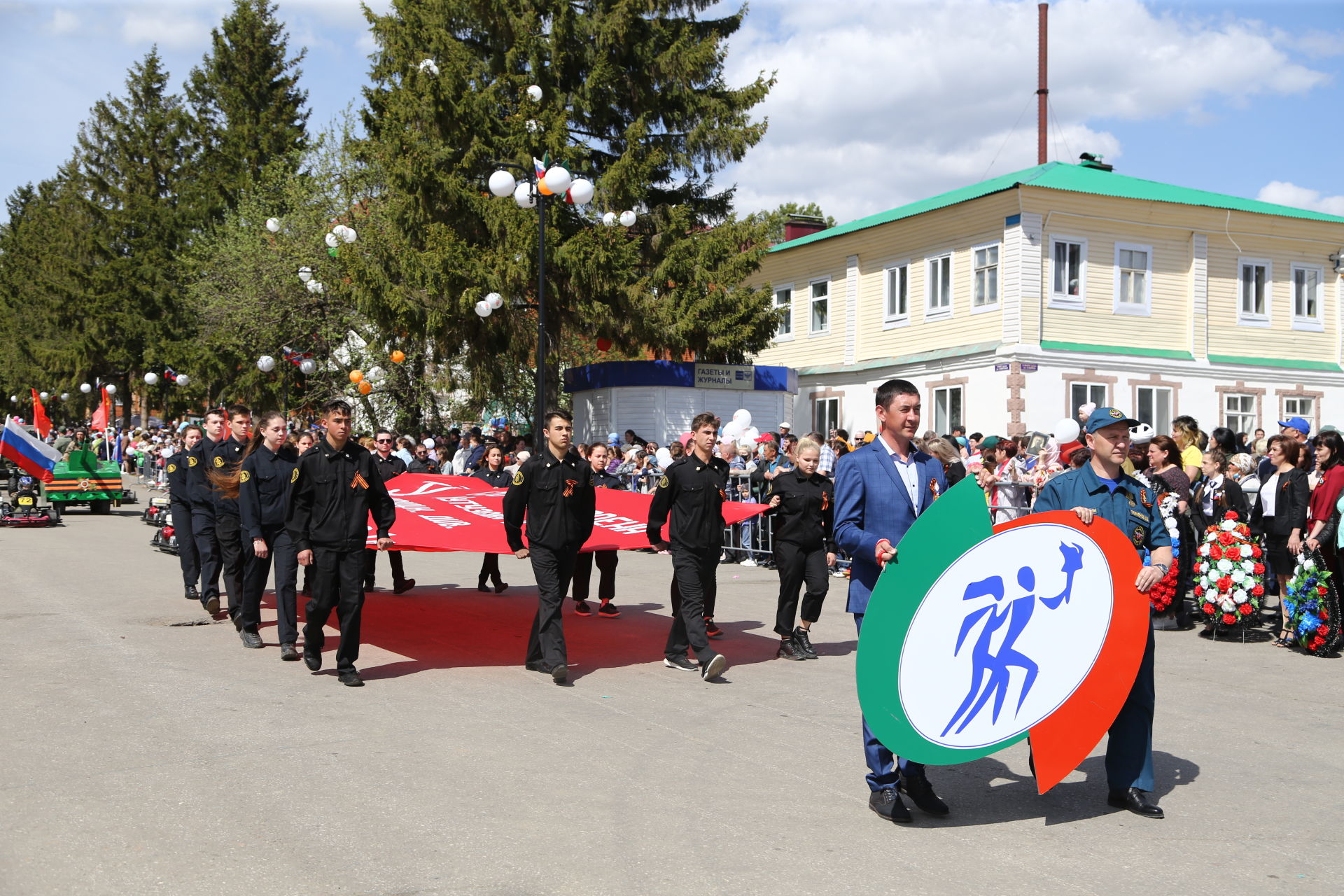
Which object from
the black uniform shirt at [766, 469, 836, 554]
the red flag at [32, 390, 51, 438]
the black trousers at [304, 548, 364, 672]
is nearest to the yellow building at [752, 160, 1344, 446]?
the black uniform shirt at [766, 469, 836, 554]

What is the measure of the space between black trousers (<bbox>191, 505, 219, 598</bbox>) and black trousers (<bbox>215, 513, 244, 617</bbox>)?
65cm

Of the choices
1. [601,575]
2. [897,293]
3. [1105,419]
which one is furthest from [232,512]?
[897,293]

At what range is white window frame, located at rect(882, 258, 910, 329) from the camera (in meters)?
32.5

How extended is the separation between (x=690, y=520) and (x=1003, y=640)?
4602 mm

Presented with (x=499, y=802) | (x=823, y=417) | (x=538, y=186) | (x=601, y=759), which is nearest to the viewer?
(x=499, y=802)

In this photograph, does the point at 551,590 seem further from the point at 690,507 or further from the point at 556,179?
the point at 556,179

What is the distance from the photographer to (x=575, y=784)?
6.34 m

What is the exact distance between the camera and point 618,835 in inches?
215

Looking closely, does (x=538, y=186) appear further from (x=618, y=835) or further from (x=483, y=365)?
(x=618, y=835)

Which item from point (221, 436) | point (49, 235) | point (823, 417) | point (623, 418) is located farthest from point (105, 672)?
point (49, 235)

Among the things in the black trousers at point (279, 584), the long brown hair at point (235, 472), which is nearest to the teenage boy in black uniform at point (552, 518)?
the black trousers at point (279, 584)

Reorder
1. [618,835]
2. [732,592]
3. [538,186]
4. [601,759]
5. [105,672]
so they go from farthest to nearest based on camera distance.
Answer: [538,186]
[732,592]
[105,672]
[601,759]
[618,835]

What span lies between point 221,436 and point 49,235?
66.4 meters

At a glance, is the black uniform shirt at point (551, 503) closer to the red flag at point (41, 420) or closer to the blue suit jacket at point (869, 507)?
the blue suit jacket at point (869, 507)
